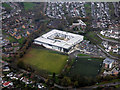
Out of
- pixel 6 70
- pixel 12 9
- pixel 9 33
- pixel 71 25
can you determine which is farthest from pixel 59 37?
pixel 12 9

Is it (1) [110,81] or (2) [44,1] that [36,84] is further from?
(2) [44,1]

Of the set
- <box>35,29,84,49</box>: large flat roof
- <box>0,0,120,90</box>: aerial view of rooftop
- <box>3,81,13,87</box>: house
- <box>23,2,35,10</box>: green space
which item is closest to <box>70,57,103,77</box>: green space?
<box>0,0,120,90</box>: aerial view of rooftop

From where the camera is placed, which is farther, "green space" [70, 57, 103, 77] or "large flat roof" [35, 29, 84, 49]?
"large flat roof" [35, 29, 84, 49]

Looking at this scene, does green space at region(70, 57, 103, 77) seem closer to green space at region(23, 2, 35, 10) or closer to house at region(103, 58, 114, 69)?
house at region(103, 58, 114, 69)

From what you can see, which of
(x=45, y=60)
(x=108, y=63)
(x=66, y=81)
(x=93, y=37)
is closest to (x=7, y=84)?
(x=66, y=81)

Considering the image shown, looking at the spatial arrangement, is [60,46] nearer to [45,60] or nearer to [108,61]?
[45,60]
